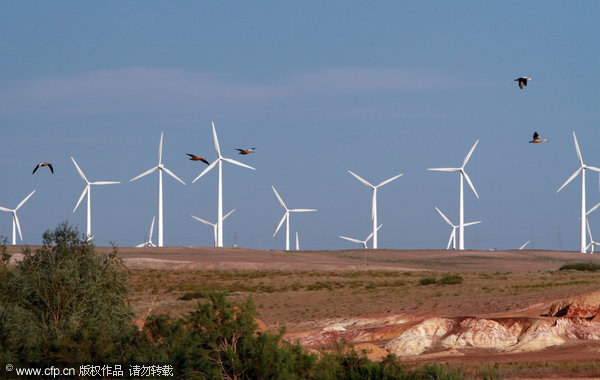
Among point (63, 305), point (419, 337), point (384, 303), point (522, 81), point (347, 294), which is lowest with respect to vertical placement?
point (419, 337)

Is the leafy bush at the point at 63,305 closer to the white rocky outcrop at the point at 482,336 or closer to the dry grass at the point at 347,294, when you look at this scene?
the white rocky outcrop at the point at 482,336

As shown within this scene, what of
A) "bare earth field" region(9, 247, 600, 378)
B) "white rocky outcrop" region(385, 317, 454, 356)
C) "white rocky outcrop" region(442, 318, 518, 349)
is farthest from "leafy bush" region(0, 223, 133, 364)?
"white rocky outcrop" region(442, 318, 518, 349)

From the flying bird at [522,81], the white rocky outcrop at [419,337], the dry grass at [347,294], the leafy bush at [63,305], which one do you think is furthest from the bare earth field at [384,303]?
the flying bird at [522,81]

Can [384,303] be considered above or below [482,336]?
above

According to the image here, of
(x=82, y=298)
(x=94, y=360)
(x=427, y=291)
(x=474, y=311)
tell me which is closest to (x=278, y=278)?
(x=427, y=291)

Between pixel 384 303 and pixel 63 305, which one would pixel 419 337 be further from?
pixel 384 303

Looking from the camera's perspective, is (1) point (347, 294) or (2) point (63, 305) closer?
(2) point (63, 305)

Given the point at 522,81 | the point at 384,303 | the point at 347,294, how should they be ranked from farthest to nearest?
the point at 347,294 < the point at 384,303 < the point at 522,81

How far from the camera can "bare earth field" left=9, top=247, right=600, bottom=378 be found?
35.3 m

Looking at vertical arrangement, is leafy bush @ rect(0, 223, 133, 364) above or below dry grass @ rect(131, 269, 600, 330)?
above

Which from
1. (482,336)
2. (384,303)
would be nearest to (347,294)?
(384,303)

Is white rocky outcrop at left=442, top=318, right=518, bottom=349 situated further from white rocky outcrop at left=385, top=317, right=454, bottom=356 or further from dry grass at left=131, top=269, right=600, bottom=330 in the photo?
dry grass at left=131, top=269, right=600, bottom=330

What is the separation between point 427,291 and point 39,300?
41.4 m

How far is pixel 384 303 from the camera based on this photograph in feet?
198
